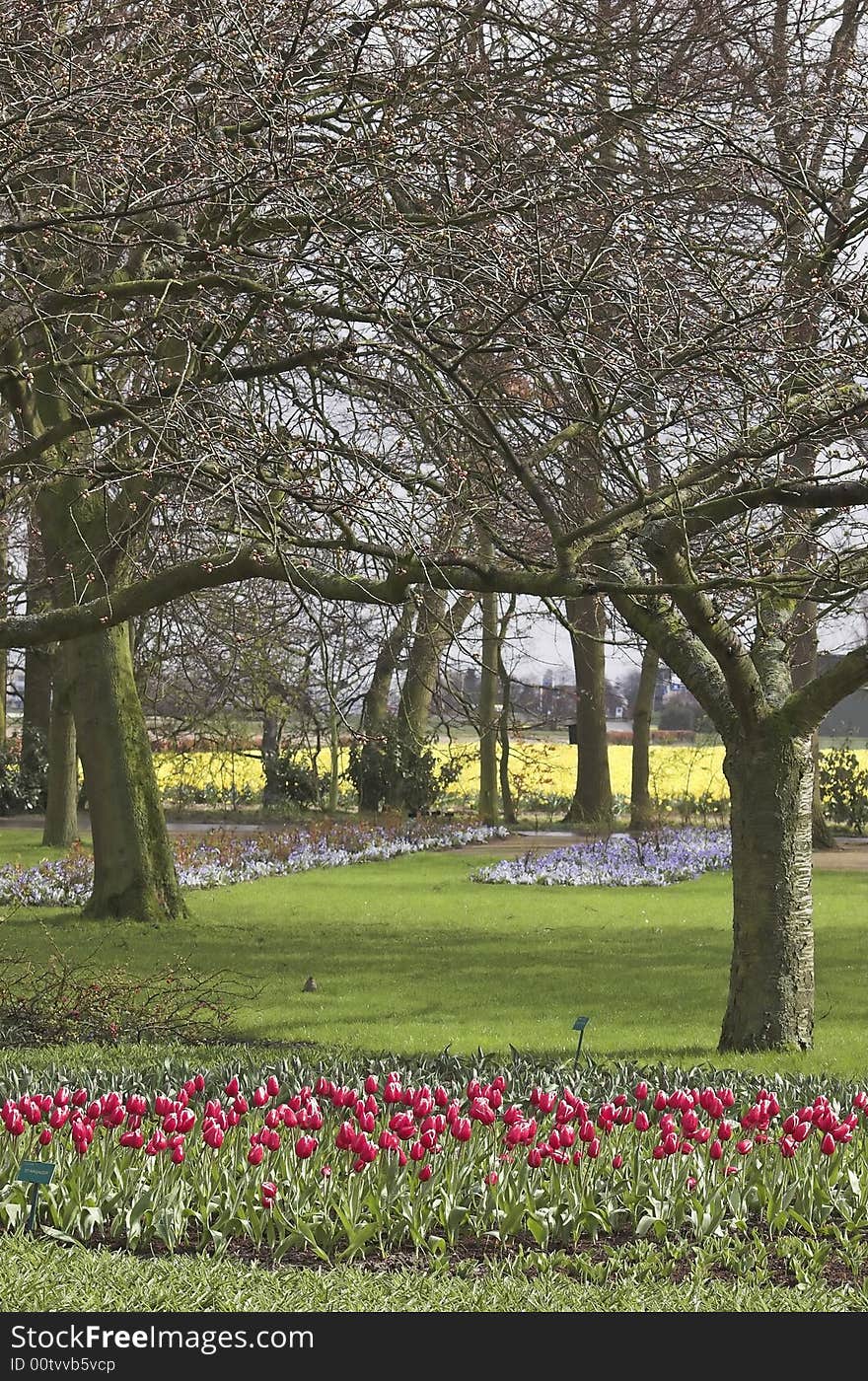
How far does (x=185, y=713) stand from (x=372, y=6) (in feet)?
58.9

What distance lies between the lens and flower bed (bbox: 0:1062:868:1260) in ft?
14.8

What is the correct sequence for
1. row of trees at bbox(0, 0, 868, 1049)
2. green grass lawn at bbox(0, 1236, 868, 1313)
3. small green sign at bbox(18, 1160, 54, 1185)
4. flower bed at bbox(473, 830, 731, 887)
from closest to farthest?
green grass lawn at bbox(0, 1236, 868, 1313), small green sign at bbox(18, 1160, 54, 1185), row of trees at bbox(0, 0, 868, 1049), flower bed at bbox(473, 830, 731, 887)

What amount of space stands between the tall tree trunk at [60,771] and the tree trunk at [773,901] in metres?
12.7

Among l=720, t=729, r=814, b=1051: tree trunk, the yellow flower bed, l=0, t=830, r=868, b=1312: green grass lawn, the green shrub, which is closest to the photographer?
l=0, t=830, r=868, b=1312: green grass lawn

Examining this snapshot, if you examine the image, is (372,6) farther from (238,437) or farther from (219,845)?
(219,845)

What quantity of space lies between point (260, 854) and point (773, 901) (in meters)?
12.3

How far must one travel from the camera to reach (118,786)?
504 inches

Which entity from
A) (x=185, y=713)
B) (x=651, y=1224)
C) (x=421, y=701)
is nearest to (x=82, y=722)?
(x=651, y=1224)

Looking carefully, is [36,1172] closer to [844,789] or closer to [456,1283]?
[456,1283]

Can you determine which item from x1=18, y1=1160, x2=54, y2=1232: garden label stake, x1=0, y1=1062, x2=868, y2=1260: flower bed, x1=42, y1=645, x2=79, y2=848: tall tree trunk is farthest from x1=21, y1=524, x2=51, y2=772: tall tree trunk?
x1=18, y1=1160, x2=54, y2=1232: garden label stake

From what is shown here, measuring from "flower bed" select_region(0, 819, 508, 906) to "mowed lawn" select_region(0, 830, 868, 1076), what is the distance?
2.17ft

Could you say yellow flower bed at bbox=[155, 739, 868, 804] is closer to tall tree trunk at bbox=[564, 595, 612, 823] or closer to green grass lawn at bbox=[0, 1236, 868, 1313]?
tall tree trunk at bbox=[564, 595, 612, 823]

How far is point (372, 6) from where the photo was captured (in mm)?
8422

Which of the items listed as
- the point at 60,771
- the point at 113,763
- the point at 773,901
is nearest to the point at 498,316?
the point at 773,901
